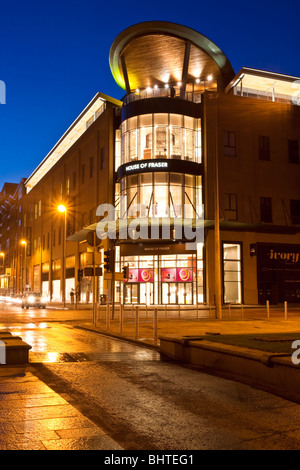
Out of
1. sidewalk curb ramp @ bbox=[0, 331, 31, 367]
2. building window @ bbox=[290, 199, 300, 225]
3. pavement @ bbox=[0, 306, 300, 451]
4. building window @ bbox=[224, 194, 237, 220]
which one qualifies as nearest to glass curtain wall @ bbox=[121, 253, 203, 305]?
building window @ bbox=[224, 194, 237, 220]

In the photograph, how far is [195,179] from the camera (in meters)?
48.0

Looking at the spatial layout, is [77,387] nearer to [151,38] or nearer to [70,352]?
[70,352]

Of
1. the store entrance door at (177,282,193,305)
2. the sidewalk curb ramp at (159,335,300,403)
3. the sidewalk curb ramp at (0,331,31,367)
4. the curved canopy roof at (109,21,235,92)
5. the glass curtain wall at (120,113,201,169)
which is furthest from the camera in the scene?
the glass curtain wall at (120,113,201,169)

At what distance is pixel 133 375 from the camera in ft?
32.1

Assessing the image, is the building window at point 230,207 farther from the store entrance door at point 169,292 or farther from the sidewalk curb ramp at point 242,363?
the sidewalk curb ramp at point 242,363

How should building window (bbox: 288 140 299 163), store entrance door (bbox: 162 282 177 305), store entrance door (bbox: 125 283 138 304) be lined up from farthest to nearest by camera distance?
building window (bbox: 288 140 299 163) → store entrance door (bbox: 125 283 138 304) → store entrance door (bbox: 162 282 177 305)

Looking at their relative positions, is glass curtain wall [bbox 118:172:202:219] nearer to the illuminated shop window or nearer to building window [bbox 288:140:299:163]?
the illuminated shop window

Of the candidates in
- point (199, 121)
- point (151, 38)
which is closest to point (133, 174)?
point (199, 121)

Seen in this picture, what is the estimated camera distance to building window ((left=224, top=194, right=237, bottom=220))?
1829 inches

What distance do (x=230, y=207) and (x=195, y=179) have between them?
4255 millimetres

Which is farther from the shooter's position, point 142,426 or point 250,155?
point 250,155

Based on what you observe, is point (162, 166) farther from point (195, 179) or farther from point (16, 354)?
point (16, 354)

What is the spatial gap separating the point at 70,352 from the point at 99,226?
118 ft

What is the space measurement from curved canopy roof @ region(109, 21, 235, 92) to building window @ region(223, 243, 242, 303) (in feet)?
56.6
